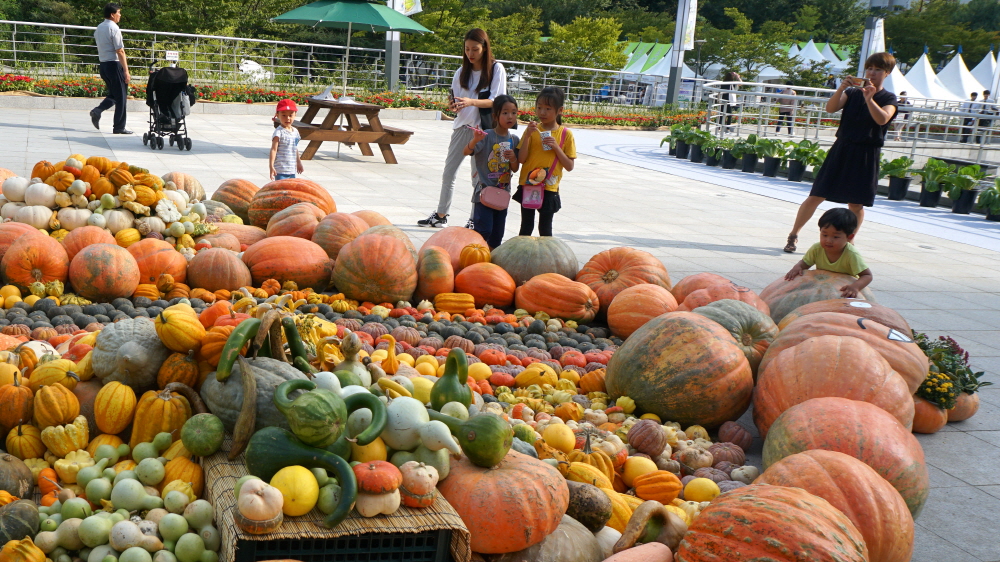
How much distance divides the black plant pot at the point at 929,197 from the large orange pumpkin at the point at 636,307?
424 inches

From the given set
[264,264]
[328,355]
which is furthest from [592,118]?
[328,355]

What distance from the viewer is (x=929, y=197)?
1438cm

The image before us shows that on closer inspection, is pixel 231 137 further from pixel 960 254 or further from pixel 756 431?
pixel 756 431

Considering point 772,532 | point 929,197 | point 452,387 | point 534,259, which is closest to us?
point 772,532

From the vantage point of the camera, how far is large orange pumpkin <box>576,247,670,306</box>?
6.02 m

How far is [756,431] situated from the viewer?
4383mm

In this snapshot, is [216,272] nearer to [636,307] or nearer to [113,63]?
[636,307]

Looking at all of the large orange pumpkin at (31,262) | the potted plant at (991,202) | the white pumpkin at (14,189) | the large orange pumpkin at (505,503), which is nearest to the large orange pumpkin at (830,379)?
the large orange pumpkin at (505,503)

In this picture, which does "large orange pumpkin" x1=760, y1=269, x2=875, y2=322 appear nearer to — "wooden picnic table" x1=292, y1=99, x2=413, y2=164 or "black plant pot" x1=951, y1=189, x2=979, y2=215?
"black plant pot" x1=951, y1=189, x2=979, y2=215

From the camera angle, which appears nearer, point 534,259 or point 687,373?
point 687,373

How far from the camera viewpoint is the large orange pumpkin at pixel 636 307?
5512mm

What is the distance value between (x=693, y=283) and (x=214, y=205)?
4.22m

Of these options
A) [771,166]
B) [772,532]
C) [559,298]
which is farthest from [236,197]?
[771,166]

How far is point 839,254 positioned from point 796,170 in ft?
39.6
